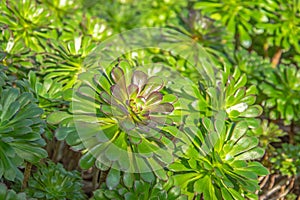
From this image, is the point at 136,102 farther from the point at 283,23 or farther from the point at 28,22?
the point at 283,23

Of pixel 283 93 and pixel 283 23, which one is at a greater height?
pixel 283 23

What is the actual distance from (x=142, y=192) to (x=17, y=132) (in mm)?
494

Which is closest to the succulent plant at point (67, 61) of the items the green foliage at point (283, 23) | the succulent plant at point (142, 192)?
the succulent plant at point (142, 192)

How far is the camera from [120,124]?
5.43 feet

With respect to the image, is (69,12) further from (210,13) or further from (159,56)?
(210,13)

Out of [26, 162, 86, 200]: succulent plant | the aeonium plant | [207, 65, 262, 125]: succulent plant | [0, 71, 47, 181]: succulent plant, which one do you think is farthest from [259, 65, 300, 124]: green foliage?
[0, 71, 47, 181]: succulent plant

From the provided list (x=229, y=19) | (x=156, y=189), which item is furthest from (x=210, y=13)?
(x=156, y=189)

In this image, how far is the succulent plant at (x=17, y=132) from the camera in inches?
63.6

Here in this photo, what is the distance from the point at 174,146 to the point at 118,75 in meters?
0.33

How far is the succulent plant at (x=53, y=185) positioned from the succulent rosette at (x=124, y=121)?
39 centimetres

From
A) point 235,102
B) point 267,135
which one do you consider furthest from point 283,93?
point 235,102

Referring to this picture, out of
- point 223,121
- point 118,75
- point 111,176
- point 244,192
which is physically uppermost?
point 118,75

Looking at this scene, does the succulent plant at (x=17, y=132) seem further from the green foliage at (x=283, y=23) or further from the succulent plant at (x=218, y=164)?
the green foliage at (x=283, y=23)

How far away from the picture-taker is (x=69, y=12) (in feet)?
9.96
